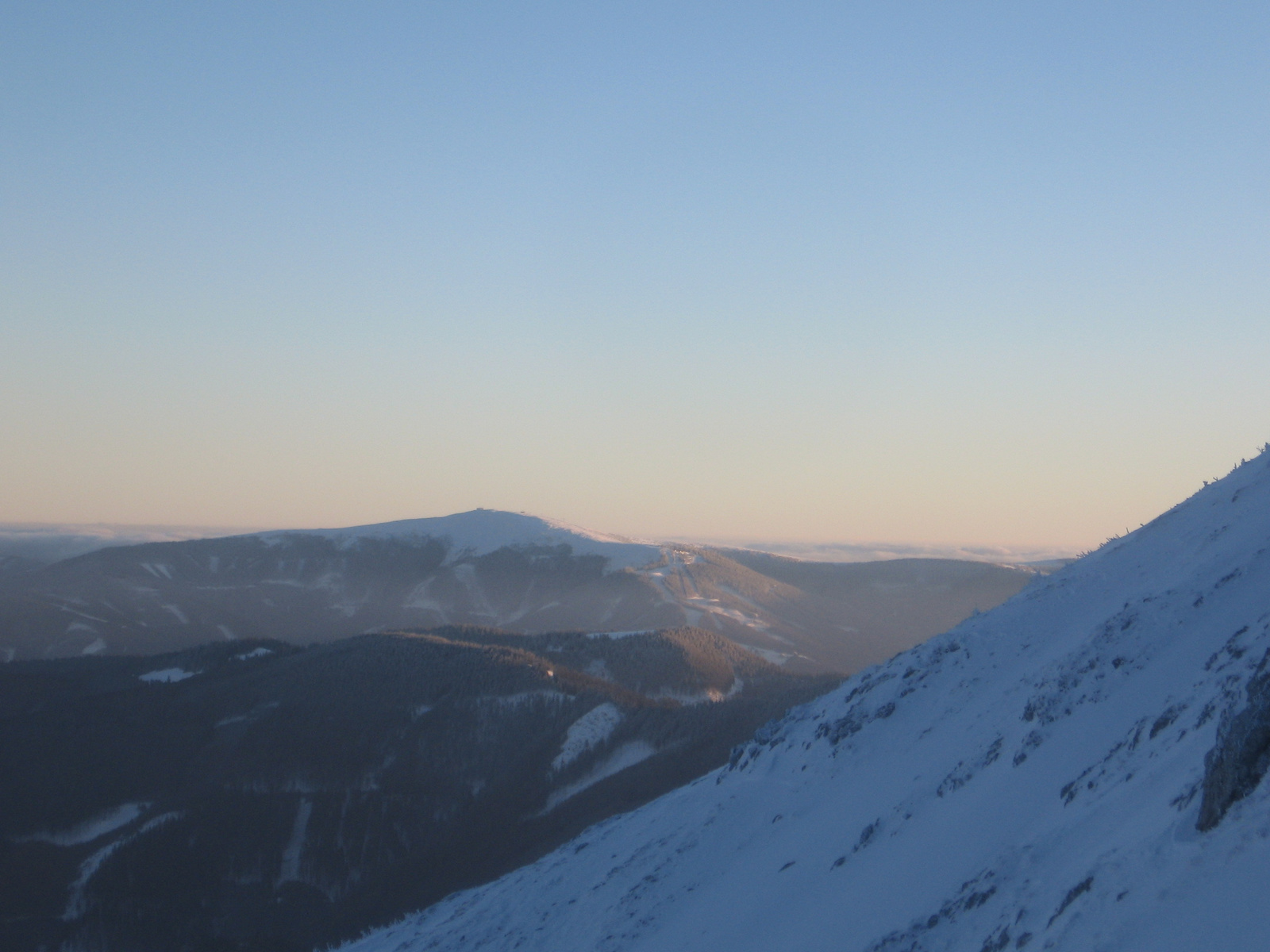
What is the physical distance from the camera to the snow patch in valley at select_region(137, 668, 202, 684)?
137m

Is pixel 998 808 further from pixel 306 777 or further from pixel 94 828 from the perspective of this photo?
pixel 94 828

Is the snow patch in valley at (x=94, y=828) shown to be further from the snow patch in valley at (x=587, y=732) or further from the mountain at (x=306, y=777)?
the snow patch in valley at (x=587, y=732)

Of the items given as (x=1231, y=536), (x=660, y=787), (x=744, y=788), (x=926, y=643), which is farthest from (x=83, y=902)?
(x=1231, y=536)

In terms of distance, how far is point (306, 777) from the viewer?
10362 centimetres

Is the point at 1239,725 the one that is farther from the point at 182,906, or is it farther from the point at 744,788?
the point at 182,906

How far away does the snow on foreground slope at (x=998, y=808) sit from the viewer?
14742 millimetres

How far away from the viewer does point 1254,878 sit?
484 inches

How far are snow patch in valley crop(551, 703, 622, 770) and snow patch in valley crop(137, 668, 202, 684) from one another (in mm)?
62752

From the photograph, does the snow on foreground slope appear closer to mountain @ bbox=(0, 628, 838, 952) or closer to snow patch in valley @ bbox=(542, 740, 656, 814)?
mountain @ bbox=(0, 628, 838, 952)

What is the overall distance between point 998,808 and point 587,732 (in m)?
86.1

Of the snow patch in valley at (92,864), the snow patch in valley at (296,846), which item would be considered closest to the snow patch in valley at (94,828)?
the snow patch in valley at (92,864)

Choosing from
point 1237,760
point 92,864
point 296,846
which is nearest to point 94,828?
point 92,864

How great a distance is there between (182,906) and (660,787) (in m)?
41.4

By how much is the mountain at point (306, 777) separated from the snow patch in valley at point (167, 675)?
22.1 inches
